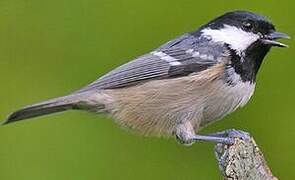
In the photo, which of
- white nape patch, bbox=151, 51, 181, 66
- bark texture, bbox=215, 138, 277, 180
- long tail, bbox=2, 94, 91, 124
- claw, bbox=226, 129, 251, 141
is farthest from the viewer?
white nape patch, bbox=151, 51, 181, 66

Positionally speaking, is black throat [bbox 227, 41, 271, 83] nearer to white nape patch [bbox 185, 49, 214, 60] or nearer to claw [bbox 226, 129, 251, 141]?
white nape patch [bbox 185, 49, 214, 60]

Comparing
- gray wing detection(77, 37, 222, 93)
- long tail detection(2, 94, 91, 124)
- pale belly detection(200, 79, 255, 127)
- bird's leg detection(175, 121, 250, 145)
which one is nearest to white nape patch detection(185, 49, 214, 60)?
gray wing detection(77, 37, 222, 93)

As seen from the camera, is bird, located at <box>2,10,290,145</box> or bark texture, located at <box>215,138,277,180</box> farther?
bird, located at <box>2,10,290,145</box>

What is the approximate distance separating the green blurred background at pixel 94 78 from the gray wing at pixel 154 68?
1.02 feet

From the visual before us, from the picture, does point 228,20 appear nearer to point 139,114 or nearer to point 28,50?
point 139,114

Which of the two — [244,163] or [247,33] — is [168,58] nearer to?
[247,33]

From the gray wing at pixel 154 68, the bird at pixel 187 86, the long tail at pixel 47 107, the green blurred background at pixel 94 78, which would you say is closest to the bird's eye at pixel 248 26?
the bird at pixel 187 86

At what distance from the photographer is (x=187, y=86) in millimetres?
4805

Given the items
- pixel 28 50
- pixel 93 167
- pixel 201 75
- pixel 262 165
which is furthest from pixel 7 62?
pixel 262 165

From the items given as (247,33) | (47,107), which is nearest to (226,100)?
(247,33)

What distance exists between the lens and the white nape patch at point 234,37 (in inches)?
189

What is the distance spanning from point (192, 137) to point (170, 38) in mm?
630

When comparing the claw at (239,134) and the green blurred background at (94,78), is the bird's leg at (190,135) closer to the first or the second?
the claw at (239,134)

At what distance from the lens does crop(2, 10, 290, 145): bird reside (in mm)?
4777
